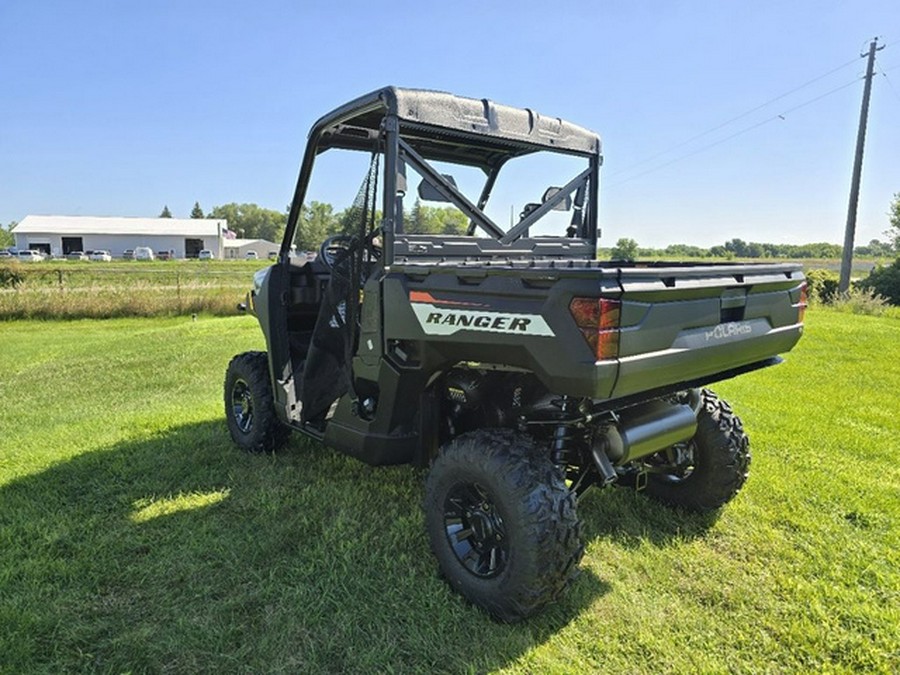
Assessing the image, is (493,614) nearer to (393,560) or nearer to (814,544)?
(393,560)

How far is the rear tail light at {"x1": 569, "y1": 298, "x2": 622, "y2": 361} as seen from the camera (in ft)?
6.98

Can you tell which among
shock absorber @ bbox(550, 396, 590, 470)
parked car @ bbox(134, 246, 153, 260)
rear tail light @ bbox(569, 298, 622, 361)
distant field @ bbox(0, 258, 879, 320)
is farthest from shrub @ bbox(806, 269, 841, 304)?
parked car @ bbox(134, 246, 153, 260)

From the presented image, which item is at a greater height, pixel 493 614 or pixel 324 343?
pixel 324 343

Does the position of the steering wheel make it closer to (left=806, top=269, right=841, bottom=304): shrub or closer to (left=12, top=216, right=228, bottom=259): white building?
(left=806, top=269, right=841, bottom=304): shrub

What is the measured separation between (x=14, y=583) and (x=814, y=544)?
3.91m

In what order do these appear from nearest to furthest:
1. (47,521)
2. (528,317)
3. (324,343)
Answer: (528,317) < (47,521) < (324,343)

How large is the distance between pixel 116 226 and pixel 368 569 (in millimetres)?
72866

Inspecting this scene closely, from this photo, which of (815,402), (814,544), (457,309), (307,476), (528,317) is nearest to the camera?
(528,317)

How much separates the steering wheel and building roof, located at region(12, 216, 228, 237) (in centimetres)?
6490

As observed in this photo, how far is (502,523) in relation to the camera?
2.55 meters

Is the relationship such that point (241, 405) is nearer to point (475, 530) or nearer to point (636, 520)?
point (475, 530)

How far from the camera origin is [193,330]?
11.7m

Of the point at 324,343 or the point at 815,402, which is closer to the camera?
the point at 324,343

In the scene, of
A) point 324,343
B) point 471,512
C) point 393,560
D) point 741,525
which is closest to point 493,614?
point 471,512
